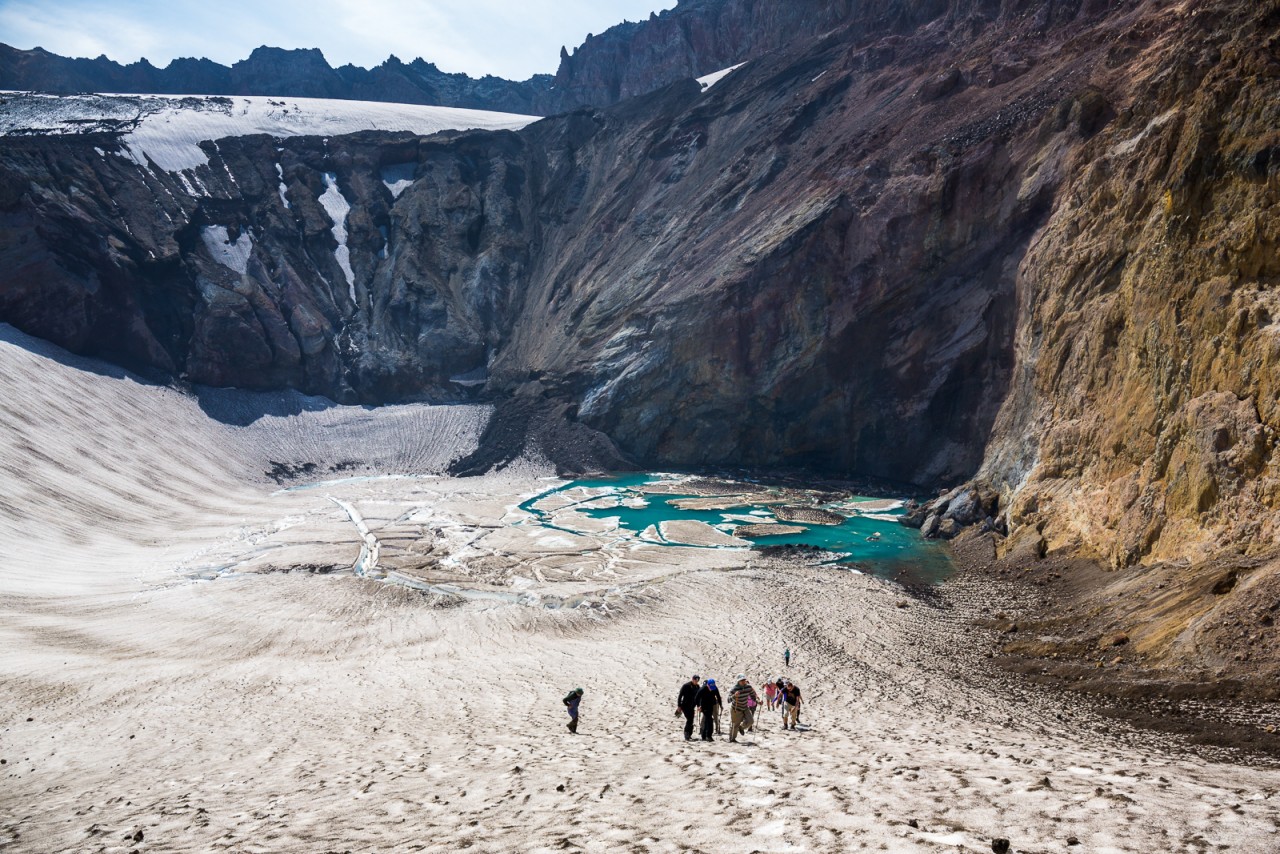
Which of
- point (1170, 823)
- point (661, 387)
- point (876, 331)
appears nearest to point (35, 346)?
point (661, 387)

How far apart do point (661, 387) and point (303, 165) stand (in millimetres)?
55075

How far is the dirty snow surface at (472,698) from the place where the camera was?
25.3ft

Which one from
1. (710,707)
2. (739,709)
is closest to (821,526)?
(739,709)

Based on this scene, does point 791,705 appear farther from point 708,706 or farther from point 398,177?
point 398,177

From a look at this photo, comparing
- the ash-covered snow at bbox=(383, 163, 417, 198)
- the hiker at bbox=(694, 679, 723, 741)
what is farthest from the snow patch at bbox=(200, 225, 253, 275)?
the hiker at bbox=(694, 679, 723, 741)

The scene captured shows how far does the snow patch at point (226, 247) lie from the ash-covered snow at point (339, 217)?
9954mm

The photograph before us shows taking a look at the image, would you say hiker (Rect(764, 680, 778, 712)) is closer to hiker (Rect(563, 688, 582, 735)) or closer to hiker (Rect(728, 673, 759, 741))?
hiker (Rect(728, 673, 759, 741))

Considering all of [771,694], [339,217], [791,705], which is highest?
[339,217]

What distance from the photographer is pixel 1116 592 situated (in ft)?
70.2

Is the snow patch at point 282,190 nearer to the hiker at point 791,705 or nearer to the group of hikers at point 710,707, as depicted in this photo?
the group of hikers at point 710,707

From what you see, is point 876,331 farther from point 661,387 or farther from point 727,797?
point 727,797

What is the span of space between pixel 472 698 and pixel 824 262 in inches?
1867

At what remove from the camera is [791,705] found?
14398mm

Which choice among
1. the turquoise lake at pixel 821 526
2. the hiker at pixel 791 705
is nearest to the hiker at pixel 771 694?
the hiker at pixel 791 705
